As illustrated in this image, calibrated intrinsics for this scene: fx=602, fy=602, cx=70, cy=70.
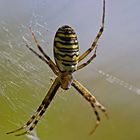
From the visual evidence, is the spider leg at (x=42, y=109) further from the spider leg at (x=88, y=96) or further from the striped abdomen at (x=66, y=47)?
the striped abdomen at (x=66, y=47)

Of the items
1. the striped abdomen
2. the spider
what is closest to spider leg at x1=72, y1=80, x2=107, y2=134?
the spider

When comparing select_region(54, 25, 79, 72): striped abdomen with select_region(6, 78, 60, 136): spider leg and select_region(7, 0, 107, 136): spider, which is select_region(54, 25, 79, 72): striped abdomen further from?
select_region(6, 78, 60, 136): spider leg

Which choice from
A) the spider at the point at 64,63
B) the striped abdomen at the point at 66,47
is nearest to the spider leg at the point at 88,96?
the spider at the point at 64,63

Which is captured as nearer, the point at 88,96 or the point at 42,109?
the point at 42,109

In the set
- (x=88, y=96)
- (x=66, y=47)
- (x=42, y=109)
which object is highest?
(x=66, y=47)

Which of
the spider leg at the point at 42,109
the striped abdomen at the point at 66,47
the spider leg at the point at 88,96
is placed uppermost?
the striped abdomen at the point at 66,47

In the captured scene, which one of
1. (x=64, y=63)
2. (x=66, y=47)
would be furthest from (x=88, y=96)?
(x=66, y=47)

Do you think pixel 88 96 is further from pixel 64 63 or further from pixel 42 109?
pixel 64 63

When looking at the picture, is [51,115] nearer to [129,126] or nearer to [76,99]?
[76,99]
